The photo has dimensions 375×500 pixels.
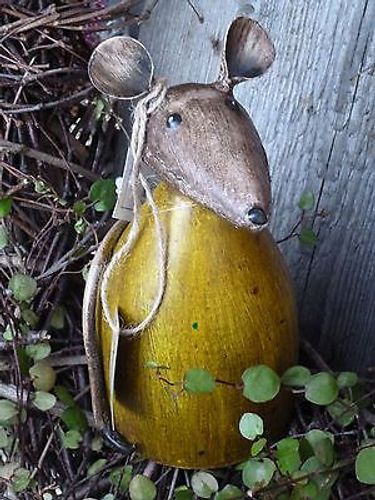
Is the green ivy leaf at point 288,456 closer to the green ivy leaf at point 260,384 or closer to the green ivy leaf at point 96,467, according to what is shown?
the green ivy leaf at point 260,384

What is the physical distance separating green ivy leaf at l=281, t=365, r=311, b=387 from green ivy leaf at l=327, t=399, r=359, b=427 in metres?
0.04

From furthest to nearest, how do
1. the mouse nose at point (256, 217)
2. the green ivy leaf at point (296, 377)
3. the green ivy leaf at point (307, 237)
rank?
the green ivy leaf at point (307, 237) < the green ivy leaf at point (296, 377) < the mouse nose at point (256, 217)

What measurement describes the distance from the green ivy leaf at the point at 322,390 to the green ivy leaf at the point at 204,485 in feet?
0.37

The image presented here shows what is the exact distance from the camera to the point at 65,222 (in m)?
0.88

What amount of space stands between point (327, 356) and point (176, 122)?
1.08 feet

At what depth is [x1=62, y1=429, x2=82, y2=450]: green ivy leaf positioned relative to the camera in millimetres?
795

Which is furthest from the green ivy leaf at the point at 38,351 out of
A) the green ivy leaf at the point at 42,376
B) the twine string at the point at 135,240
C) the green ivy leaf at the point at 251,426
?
the green ivy leaf at the point at 251,426

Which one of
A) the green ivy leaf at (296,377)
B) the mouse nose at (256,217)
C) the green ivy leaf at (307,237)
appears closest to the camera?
the mouse nose at (256,217)

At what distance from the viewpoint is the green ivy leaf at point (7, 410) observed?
2.64ft

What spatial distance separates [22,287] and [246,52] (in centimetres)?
32

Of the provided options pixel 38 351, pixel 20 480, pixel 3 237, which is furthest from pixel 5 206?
pixel 20 480

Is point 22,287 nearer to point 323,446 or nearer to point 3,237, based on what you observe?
point 3,237

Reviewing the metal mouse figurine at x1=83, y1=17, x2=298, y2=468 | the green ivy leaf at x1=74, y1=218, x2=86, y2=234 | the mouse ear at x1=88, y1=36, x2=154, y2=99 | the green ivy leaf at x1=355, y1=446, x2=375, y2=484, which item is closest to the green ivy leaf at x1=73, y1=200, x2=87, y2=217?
the green ivy leaf at x1=74, y1=218, x2=86, y2=234

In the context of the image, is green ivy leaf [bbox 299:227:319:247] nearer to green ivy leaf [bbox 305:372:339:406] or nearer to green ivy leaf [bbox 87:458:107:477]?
green ivy leaf [bbox 305:372:339:406]
